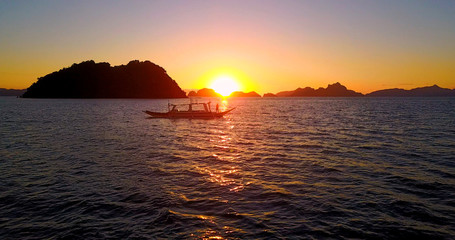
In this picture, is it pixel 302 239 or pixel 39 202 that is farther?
pixel 39 202

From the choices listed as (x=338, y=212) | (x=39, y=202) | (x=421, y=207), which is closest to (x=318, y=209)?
(x=338, y=212)

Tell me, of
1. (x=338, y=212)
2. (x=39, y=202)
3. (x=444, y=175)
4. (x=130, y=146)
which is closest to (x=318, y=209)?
(x=338, y=212)

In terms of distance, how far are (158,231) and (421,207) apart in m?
11.0

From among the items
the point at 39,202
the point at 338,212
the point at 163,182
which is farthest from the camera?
the point at 163,182

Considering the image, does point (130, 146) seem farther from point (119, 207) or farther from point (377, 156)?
point (377, 156)

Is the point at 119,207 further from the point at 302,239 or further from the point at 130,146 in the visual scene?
the point at 130,146

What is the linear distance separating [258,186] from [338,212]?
4407mm

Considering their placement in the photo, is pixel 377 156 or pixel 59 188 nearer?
pixel 59 188

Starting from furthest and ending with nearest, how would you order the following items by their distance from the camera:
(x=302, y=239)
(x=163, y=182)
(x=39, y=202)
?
(x=163, y=182) < (x=39, y=202) < (x=302, y=239)

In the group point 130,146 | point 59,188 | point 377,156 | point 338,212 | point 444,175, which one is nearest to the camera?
point 338,212

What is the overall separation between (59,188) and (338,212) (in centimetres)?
1377

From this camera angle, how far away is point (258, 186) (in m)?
14.7

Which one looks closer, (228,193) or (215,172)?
(228,193)

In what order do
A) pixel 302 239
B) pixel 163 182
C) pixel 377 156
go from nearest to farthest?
pixel 302 239 < pixel 163 182 < pixel 377 156
